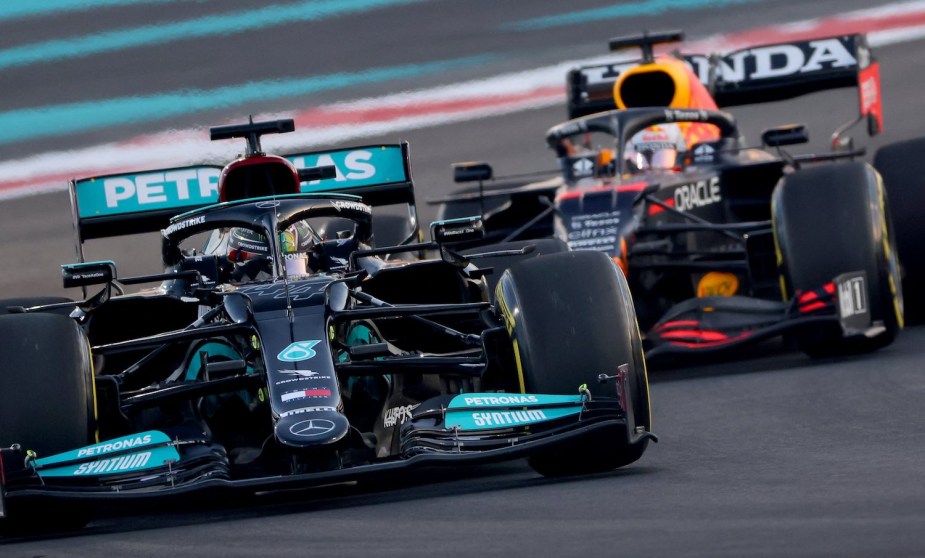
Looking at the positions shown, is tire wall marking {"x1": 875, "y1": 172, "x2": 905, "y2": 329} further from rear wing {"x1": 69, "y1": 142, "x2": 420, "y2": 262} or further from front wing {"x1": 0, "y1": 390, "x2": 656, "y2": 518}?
front wing {"x1": 0, "y1": 390, "x2": 656, "y2": 518}

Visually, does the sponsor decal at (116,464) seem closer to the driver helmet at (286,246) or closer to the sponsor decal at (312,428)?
the sponsor decal at (312,428)

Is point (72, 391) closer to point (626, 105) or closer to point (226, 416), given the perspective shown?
point (226, 416)

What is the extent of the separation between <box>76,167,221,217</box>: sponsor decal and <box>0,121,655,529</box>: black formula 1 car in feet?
2.92

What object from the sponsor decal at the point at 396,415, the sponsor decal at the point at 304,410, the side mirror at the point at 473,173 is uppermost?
Result: the side mirror at the point at 473,173

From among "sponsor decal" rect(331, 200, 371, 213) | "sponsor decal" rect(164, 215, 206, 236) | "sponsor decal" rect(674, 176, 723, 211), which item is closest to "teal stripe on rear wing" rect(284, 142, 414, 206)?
"sponsor decal" rect(331, 200, 371, 213)

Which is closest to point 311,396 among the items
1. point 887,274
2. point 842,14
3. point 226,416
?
point 226,416

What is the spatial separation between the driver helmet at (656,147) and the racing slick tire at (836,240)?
2.54m

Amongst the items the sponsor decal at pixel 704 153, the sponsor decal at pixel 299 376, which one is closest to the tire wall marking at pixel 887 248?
the sponsor decal at pixel 704 153

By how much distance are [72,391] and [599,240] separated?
5.06 metres

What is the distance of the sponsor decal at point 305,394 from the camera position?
6859mm

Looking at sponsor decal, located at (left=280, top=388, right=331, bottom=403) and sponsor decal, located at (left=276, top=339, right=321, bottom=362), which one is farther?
sponsor decal, located at (left=276, top=339, right=321, bottom=362)

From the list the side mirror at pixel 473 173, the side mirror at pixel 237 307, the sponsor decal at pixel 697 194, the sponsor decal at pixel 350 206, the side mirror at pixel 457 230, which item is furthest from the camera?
the side mirror at pixel 473 173

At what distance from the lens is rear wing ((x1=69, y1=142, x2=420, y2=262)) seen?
31.4ft

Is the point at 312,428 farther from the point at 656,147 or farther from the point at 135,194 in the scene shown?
the point at 656,147
